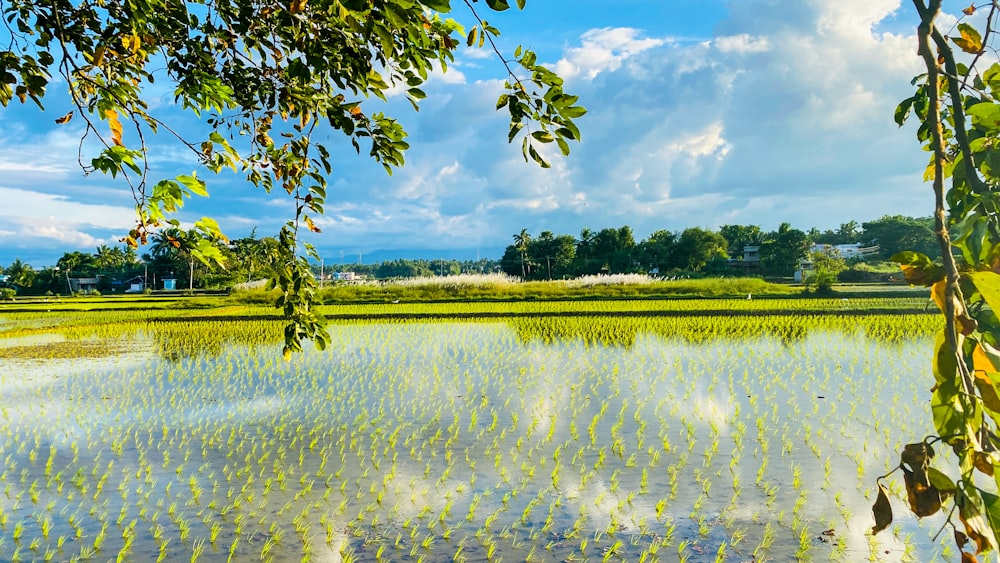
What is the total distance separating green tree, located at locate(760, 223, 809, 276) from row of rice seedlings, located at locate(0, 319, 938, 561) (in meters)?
34.3

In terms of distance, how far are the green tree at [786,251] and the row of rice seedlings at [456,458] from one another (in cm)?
3430

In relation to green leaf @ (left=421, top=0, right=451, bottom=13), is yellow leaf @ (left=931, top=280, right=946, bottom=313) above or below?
below

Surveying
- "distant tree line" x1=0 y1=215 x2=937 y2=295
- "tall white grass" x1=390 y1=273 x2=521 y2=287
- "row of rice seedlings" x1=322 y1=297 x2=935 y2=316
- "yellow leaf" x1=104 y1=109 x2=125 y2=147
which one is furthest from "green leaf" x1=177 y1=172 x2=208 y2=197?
"distant tree line" x1=0 y1=215 x2=937 y2=295

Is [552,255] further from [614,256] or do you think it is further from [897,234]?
[897,234]

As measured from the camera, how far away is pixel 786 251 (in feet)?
140

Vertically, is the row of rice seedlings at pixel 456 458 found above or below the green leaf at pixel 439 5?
below

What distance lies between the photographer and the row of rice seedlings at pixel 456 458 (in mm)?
4199

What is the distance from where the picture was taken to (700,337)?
13.7 metres

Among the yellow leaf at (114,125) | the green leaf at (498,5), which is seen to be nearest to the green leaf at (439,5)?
the green leaf at (498,5)

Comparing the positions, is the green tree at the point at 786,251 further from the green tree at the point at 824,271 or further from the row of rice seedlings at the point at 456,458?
the row of rice seedlings at the point at 456,458

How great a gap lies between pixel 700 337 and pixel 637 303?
26.0ft

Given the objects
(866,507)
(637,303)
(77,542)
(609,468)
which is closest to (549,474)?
(609,468)

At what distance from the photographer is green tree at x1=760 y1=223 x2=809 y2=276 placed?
42.1 m

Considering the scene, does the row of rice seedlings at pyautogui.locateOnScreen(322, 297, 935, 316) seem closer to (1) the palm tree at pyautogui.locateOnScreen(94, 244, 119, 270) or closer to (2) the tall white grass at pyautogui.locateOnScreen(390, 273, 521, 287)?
(2) the tall white grass at pyautogui.locateOnScreen(390, 273, 521, 287)
